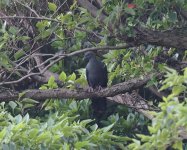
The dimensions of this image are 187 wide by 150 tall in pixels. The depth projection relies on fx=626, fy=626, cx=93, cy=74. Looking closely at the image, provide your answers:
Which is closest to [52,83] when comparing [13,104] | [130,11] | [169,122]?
[13,104]

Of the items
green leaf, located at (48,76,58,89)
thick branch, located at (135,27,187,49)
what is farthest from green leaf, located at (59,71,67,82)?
thick branch, located at (135,27,187,49)

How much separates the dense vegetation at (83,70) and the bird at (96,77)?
0.11 m

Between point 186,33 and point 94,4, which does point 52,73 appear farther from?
point 186,33

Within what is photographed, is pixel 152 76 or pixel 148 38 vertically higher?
pixel 148 38

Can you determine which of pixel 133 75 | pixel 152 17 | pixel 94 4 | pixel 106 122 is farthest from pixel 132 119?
pixel 152 17

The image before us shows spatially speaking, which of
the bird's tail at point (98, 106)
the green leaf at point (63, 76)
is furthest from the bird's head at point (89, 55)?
the green leaf at point (63, 76)

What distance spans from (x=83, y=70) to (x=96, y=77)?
0.56ft

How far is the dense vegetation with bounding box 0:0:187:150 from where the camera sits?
4789 mm

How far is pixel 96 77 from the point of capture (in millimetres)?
7242

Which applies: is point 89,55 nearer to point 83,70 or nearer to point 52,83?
point 83,70

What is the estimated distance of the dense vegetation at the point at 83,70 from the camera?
4.79 meters

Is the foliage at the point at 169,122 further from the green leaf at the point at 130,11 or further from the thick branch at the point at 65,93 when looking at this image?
the thick branch at the point at 65,93

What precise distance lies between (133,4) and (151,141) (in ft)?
6.62

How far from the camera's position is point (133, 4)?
4.97 metres
